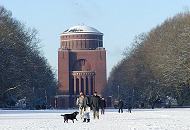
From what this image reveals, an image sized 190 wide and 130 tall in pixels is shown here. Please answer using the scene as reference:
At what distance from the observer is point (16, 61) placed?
2576 inches

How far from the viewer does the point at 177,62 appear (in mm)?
65688

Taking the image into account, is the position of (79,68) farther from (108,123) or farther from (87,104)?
(108,123)

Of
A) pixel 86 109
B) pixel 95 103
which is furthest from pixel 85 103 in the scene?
pixel 95 103

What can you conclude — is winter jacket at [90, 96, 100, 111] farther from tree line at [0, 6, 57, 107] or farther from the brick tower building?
the brick tower building

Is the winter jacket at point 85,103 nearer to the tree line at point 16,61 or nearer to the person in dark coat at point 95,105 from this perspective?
the person in dark coat at point 95,105

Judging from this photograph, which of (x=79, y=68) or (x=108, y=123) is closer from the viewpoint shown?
(x=108, y=123)

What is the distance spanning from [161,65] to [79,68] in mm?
81053

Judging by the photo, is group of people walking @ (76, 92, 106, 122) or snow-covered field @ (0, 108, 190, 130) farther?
group of people walking @ (76, 92, 106, 122)

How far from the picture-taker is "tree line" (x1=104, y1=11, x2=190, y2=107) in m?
66.2

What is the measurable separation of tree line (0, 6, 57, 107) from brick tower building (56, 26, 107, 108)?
64.2 meters

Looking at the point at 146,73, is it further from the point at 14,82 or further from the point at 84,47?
the point at 84,47

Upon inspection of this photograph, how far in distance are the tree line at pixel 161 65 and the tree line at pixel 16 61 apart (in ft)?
39.5

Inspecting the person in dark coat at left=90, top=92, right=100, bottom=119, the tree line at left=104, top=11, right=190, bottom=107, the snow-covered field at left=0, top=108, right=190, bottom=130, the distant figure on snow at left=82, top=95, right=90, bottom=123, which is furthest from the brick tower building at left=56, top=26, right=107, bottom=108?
the distant figure on snow at left=82, top=95, right=90, bottom=123

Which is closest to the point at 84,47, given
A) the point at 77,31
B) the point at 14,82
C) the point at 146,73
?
the point at 77,31
